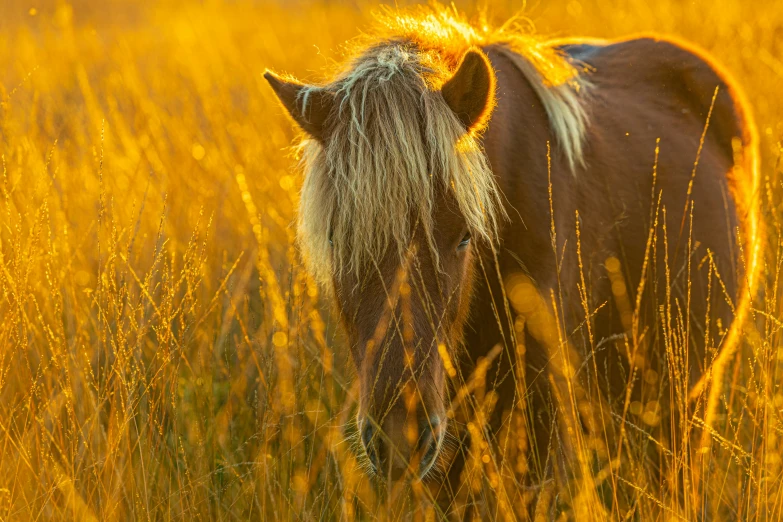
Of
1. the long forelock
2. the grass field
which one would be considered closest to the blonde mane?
the long forelock

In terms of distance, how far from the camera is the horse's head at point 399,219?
1.84 meters

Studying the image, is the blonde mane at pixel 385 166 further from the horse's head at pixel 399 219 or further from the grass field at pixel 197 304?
the grass field at pixel 197 304

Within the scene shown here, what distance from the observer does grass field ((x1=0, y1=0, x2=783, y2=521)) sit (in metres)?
2.18

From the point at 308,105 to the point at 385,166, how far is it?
1.14 feet

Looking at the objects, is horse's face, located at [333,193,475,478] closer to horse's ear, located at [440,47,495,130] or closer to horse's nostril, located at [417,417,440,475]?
horse's nostril, located at [417,417,440,475]

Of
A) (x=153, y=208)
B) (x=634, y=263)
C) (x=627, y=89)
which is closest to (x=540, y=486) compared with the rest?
(x=634, y=263)

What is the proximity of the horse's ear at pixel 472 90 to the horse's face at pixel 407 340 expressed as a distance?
0.30 m

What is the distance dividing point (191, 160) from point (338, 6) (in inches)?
317

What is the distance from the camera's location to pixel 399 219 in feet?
6.40

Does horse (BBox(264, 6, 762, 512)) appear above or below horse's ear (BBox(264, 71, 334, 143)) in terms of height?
below

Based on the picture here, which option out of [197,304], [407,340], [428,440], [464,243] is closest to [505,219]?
[464,243]

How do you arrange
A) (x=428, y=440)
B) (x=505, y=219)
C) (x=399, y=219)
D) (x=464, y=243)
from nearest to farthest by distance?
(x=428, y=440), (x=399, y=219), (x=464, y=243), (x=505, y=219)

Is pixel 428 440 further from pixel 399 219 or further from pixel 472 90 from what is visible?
pixel 472 90

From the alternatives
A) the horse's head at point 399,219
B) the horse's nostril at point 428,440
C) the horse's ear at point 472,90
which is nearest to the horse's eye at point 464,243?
the horse's head at point 399,219
